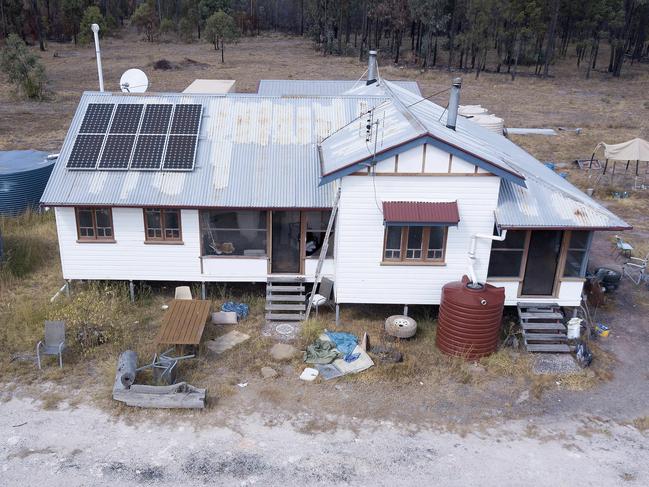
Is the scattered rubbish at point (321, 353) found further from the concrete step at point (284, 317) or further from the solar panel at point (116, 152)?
the solar panel at point (116, 152)

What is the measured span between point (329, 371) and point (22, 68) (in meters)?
36.0

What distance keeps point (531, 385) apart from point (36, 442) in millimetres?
10426

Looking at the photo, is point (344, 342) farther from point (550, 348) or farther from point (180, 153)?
point (180, 153)

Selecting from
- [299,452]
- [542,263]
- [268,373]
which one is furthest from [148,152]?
[542,263]

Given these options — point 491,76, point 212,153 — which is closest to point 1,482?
point 212,153

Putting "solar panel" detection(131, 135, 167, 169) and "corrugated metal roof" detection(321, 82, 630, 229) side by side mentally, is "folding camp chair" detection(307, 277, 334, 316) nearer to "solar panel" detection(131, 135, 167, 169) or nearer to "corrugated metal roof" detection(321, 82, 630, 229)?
"corrugated metal roof" detection(321, 82, 630, 229)

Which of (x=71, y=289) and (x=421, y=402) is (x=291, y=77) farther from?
(x=421, y=402)

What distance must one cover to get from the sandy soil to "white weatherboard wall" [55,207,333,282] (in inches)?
182

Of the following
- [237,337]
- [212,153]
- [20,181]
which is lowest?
[237,337]

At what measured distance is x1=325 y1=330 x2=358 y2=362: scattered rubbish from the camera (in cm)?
1351

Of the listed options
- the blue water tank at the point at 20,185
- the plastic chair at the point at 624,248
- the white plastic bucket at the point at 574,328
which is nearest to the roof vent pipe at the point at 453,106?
the white plastic bucket at the point at 574,328

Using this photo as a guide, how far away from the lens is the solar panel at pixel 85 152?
50.5ft

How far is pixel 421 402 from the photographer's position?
12.1 metres

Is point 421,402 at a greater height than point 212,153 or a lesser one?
lesser
